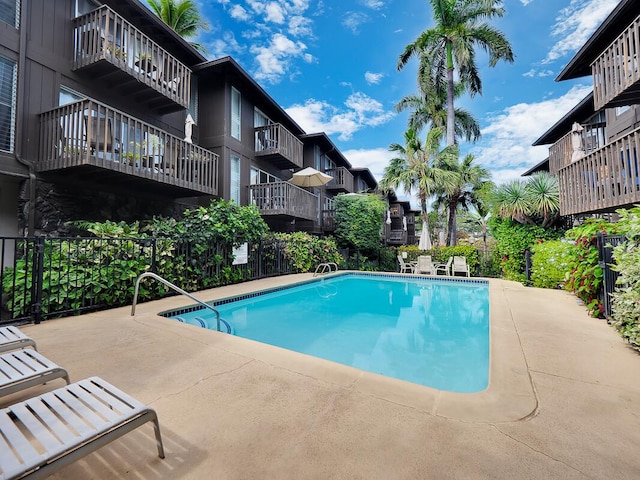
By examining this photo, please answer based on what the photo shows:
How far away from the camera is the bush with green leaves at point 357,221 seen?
56.3 ft

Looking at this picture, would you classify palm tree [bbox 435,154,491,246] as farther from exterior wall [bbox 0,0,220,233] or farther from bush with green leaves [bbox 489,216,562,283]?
exterior wall [bbox 0,0,220,233]

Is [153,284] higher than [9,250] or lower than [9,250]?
lower

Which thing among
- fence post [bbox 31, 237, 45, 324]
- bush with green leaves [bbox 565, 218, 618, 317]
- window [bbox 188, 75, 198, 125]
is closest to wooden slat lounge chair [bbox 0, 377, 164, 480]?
fence post [bbox 31, 237, 45, 324]

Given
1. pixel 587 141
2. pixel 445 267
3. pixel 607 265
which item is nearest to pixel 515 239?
pixel 445 267

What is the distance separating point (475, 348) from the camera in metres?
4.87

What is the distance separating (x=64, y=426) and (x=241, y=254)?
800cm

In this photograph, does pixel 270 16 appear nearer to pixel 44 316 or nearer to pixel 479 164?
pixel 479 164

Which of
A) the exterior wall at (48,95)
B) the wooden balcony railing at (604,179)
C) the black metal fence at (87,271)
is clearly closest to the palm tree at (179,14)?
the exterior wall at (48,95)

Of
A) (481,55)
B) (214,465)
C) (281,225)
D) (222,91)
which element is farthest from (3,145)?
(481,55)

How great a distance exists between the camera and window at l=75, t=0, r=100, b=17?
7.56 metres

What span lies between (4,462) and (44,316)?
4.71 m

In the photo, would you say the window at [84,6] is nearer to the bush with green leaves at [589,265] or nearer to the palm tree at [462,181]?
the bush with green leaves at [589,265]

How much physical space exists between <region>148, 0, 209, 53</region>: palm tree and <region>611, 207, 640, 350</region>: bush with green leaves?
743 inches

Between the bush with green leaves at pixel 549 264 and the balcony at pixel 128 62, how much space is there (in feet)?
38.2
